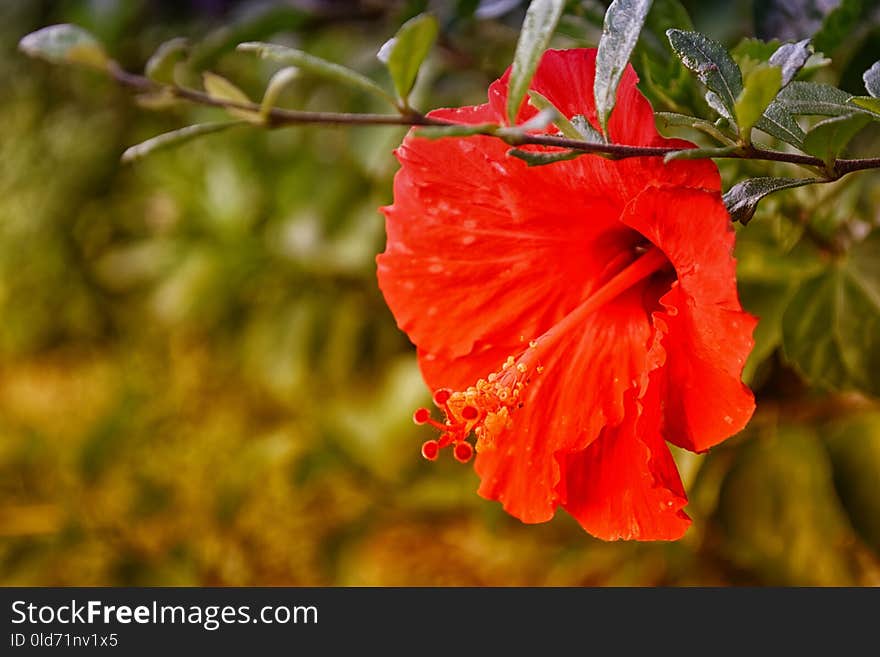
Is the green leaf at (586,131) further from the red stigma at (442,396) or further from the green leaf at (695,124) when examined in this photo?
the red stigma at (442,396)

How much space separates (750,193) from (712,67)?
59mm

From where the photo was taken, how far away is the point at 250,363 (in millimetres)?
1226

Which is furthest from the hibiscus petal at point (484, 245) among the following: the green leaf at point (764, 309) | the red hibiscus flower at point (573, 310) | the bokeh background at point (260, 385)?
the bokeh background at point (260, 385)

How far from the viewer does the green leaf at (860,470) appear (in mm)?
767

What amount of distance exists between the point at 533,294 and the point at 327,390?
740mm

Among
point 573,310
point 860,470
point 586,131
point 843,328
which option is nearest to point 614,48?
point 586,131

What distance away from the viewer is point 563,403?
0.48m

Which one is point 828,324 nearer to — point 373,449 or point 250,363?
point 373,449

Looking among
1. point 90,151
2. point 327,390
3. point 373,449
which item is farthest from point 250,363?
point 90,151

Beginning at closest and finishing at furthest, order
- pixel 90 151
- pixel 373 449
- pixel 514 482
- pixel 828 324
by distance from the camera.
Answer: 1. pixel 514 482
2. pixel 828 324
3. pixel 373 449
4. pixel 90 151

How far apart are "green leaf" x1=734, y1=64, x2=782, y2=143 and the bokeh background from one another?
1.53 ft

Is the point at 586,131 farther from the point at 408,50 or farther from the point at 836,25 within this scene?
the point at 836,25

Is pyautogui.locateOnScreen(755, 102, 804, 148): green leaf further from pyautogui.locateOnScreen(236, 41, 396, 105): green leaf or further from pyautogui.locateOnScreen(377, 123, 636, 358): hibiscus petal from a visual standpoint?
pyautogui.locateOnScreen(236, 41, 396, 105): green leaf

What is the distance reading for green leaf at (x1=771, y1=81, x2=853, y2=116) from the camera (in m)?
0.39
